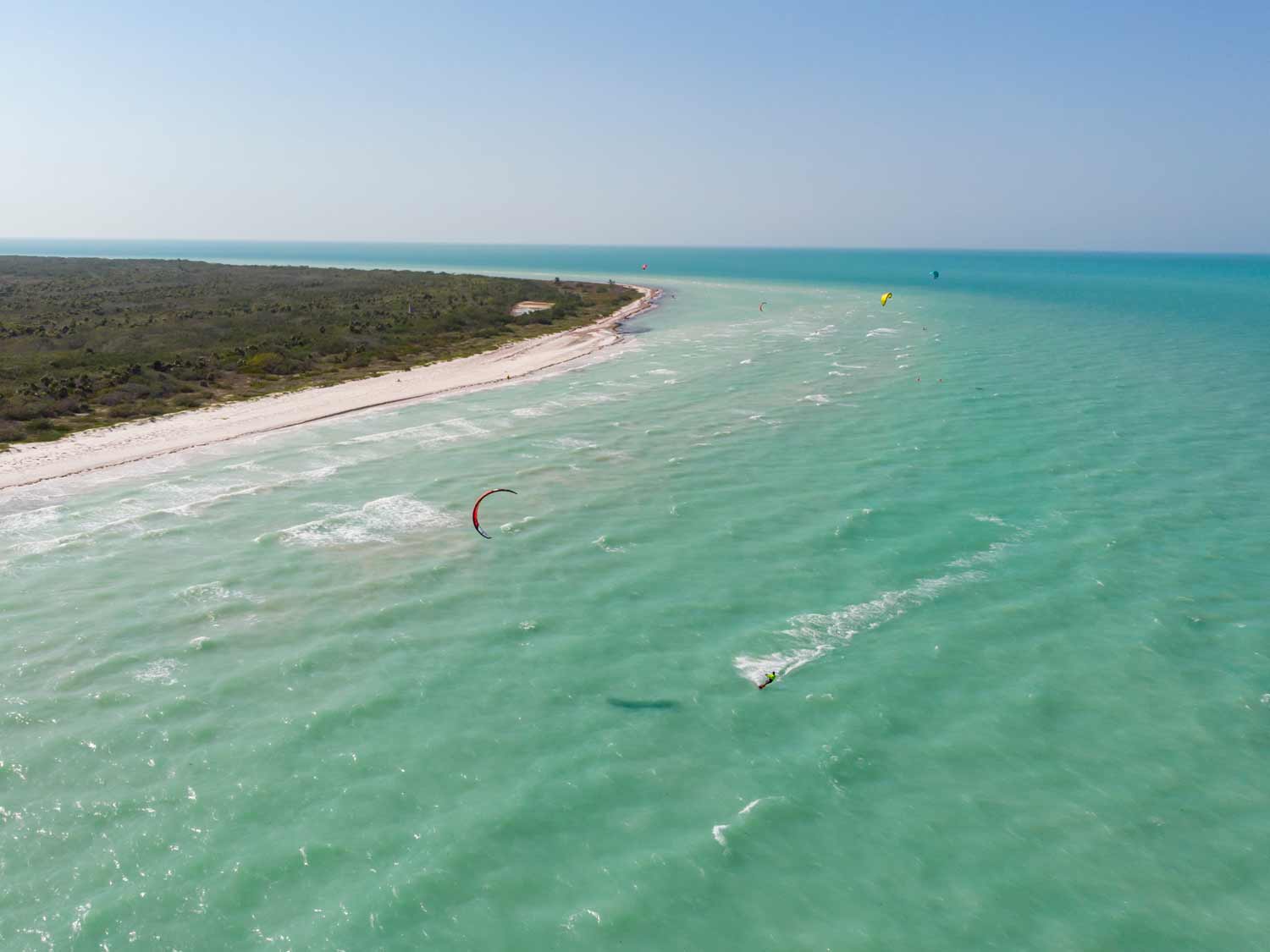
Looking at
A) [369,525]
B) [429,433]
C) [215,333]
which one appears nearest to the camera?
[369,525]

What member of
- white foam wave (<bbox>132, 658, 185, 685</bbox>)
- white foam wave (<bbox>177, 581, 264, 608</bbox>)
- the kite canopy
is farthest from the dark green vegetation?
white foam wave (<bbox>132, 658, 185, 685</bbox>)

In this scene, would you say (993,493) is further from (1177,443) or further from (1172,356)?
(1172,356)

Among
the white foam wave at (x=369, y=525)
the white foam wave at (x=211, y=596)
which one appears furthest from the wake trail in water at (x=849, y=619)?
the white foam wave at (x=211, y=596)

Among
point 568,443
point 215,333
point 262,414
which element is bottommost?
point 568,443

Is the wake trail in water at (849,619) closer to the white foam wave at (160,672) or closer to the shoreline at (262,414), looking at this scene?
the white foam wave at (160,672)

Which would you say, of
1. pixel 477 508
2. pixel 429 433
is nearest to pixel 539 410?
pixel 429 433

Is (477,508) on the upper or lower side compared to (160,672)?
upper

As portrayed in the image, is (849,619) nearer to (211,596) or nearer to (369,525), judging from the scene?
(369,525)
